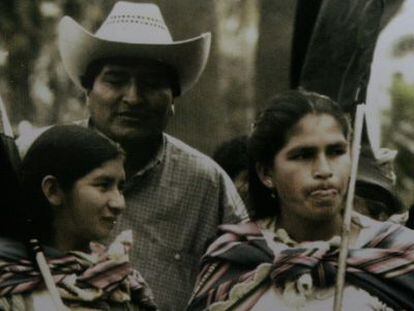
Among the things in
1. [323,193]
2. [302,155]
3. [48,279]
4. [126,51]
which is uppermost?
[126,51]

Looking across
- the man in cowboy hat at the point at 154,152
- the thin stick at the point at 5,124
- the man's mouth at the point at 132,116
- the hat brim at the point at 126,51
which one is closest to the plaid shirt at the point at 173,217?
the man in cowboy hat at the point at 154,152

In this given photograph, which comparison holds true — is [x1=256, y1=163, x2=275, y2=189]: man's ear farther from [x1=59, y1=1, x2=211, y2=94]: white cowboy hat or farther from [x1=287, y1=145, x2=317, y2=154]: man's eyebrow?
[x1=59, y1=1, x2=211, y2=94]: white cowboy hat

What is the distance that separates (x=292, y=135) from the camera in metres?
2.85

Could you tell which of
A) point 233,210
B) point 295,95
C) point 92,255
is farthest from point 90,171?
point 295,95

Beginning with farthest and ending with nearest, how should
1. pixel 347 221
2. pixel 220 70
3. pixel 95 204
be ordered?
pixel 220 70 < pixel 95 204 < pixel 347 221

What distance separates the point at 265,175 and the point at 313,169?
156 mm

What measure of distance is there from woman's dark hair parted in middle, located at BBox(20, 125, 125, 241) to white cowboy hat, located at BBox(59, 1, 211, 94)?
23 centimetres

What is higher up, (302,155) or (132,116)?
(132,116)

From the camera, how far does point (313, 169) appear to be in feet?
9.27

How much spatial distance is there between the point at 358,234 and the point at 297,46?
2.31ft

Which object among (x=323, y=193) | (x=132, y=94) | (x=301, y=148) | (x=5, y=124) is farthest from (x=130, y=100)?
(x=323, y=193)

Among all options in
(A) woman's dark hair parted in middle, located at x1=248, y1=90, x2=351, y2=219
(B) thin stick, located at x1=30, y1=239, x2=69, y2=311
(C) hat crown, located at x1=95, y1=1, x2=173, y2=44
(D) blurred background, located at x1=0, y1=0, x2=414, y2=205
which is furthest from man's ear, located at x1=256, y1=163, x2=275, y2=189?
(B) thin stick, located at x1=30, y1=239, x2=69, y2=311

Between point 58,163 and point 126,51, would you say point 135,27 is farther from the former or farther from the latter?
point 58,163

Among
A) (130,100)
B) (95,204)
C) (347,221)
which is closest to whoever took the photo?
(347,221)
